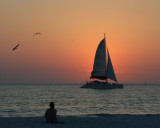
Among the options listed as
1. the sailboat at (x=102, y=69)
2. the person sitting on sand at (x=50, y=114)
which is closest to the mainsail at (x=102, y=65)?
the sailboat at (x=102, y=69)

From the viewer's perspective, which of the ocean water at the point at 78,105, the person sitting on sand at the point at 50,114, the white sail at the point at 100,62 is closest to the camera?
the person sitting on sand at the point at 50,114

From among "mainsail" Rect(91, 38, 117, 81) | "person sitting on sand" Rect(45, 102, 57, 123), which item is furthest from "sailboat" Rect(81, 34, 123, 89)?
"person sitting on sand" Rect(45, 102, 57, 123)

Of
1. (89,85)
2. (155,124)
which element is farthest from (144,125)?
(89,85)

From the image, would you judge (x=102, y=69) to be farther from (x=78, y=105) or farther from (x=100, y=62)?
(x=78, y=105)

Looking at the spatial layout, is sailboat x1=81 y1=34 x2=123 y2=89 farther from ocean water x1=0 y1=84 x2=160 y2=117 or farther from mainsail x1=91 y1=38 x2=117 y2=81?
ocean water x1=0 y1=84 x2=160 y2=117

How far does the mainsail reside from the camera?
11350 centimetres

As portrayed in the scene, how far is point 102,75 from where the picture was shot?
117250 mm

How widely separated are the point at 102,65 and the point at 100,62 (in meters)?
1.26

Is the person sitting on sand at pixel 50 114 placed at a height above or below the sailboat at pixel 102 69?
below

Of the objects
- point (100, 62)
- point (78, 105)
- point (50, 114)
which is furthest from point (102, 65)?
point (50, 114)

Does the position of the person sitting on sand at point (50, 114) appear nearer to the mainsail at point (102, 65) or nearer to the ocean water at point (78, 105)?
the ocean water at point (78, 105)

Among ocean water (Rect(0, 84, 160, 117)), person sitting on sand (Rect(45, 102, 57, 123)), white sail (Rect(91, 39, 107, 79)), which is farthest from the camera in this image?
white sail (Rect(91, 39, 107, 79))

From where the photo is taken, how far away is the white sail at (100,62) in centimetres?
11338

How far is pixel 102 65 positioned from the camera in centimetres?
11500
